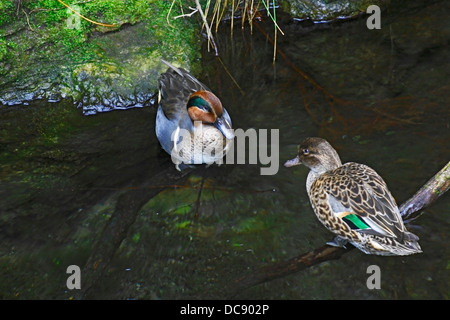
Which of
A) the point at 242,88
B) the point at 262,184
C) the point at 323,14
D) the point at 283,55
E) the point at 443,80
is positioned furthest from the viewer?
the point at 323,14

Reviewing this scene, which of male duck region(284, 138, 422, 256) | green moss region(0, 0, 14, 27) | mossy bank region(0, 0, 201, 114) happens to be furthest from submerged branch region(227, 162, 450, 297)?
green moss region(0, 0, 14, 27)

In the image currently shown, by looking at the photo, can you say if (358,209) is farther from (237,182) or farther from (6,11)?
(6,11)

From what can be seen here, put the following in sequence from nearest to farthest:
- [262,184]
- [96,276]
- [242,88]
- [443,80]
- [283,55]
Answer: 1. [96,276]
2. [262,184]
3. [443,80]
4. [242,88]
5. [283,55]

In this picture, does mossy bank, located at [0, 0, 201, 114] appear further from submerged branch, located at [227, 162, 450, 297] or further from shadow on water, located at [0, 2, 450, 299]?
submerged branch, located at [227, 162, 450, 297]

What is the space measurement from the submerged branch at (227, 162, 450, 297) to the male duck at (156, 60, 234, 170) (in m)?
1.40

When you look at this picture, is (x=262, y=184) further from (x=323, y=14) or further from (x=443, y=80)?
(x=323, y=14)

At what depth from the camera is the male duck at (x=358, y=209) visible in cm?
339

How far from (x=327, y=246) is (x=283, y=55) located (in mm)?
2946

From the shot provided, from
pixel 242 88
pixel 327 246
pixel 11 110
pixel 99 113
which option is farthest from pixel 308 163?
pixel 11 110

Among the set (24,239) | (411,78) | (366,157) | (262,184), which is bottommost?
(24,239)

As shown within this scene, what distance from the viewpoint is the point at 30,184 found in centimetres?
438

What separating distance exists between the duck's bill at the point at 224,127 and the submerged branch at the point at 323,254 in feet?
4.54

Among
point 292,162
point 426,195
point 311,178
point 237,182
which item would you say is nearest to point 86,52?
point 237,182

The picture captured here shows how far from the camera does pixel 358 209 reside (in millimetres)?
3525
